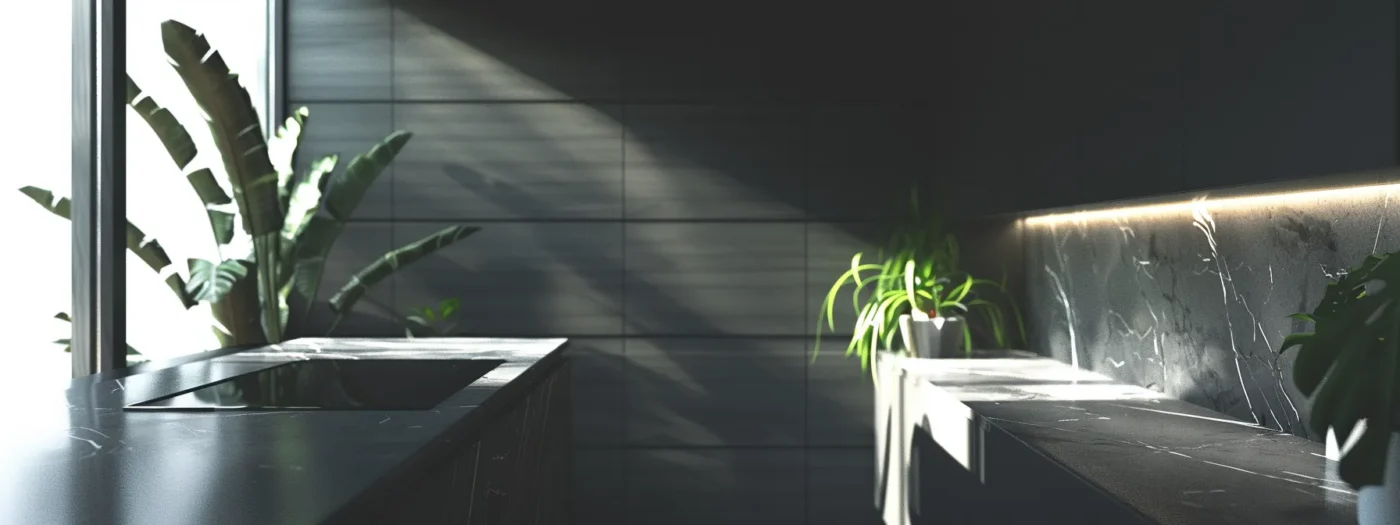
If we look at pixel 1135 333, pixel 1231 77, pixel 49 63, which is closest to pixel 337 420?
pixel 1231 77

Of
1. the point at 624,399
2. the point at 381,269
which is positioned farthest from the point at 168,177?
the point at 624,399

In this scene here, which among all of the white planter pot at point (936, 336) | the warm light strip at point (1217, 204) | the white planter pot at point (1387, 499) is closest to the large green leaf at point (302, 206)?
the white planter pot at point (936, 336)

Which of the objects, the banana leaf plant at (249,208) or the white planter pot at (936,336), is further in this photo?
the white planter pot at (936,336)

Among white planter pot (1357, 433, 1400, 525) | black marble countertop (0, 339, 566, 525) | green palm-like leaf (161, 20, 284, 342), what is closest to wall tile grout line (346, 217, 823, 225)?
green palm-like leaf (161, 20, 284, 342)

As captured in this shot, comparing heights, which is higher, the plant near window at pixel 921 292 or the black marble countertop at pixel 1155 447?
the plant near window at pixel 921 292

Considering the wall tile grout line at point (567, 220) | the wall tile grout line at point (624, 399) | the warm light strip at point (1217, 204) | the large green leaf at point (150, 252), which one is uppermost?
the wall tile grout line at point (567, 220)

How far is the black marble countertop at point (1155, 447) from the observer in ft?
4.49

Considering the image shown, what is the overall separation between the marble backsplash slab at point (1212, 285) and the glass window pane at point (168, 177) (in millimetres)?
2668

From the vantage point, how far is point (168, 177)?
344cm

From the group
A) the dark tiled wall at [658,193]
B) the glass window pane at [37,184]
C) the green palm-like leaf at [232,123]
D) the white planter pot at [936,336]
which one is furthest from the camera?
the dark tiled wall at [658,193]

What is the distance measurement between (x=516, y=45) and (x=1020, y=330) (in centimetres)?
217

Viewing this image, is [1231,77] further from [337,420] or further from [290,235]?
[290,235]

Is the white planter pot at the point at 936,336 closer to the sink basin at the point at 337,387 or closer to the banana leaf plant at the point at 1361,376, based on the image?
the sink basin at the point at 337,387

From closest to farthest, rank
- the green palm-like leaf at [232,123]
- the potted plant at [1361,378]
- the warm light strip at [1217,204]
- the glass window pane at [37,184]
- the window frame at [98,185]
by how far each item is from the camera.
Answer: the potted plant at [1361,378] → the warm light strip at [1217,204] → the glass window pane at [37,184] → the window frame at [98,185] → the green palm-like leaf at [232,123]
